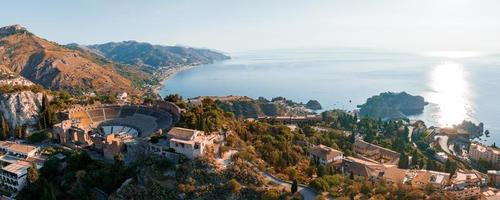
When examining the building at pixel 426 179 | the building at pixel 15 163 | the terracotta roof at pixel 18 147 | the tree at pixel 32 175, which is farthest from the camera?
the terracotta roof at pixel 18 147

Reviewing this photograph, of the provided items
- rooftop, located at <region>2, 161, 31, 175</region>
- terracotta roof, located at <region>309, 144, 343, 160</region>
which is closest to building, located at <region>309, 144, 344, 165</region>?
terracotta roof, located at <region>309, 144, 343, 160</region>

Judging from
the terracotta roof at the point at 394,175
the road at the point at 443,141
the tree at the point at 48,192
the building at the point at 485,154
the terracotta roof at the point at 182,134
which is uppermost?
the terracotta roof at the point at 182,134

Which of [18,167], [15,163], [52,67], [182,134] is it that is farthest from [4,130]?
[52,67]

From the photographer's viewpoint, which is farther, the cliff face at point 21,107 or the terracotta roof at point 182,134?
the cliff face at point 21,107

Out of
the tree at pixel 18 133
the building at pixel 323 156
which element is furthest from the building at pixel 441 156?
the tree at pixel 18 133

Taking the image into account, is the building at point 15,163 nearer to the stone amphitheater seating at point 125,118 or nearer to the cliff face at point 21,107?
the cliff face at point 21,107

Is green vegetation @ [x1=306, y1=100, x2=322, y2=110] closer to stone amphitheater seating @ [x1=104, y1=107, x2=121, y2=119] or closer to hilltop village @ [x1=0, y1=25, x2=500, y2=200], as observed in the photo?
hilltop village @ [x1=0, y1=25, x2=500, y2=200]

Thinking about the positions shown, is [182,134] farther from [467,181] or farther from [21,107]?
[467,181]
